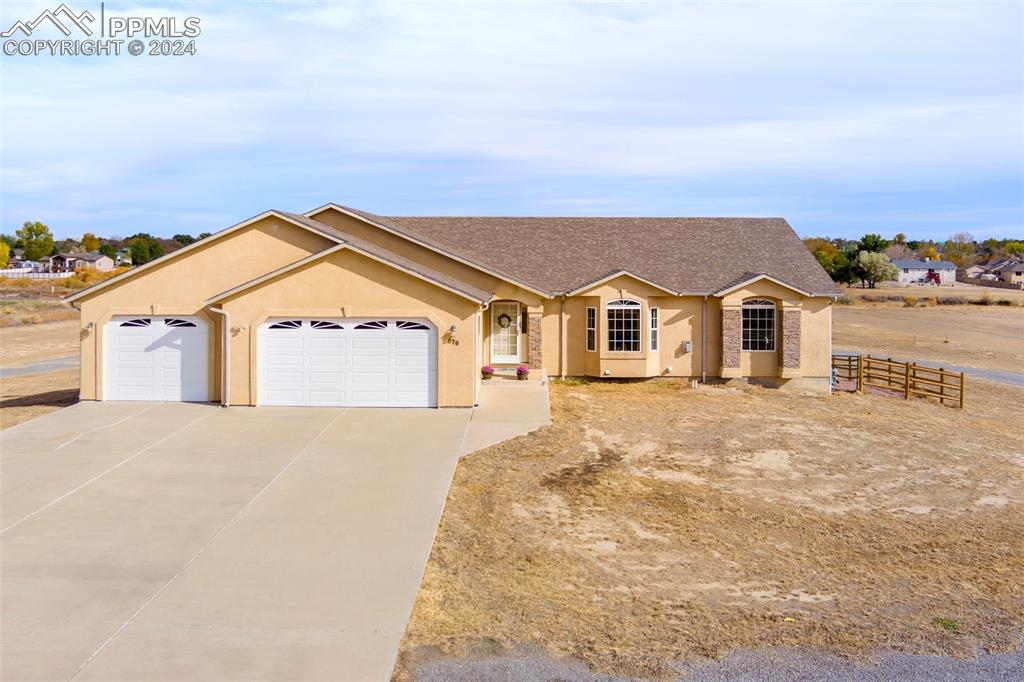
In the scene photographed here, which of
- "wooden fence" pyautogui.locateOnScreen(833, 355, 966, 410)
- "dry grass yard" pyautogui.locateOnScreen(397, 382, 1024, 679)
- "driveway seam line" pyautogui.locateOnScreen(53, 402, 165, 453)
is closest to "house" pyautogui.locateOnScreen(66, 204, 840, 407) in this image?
"driveway seam line" pyautogui.locateOnScreen(53, 402, 165, 453)

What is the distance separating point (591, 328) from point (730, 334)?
14.7ft

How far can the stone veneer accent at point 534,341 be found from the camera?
82.9 feet

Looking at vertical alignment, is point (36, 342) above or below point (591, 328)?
below

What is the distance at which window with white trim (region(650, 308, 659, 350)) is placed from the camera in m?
26.1

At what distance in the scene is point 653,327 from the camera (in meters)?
26.2

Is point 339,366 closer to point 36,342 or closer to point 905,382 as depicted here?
point 905,382

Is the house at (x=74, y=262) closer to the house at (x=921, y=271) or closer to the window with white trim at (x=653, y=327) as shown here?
the window with white trim at (x=653, y=327)

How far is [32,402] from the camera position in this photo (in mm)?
22359

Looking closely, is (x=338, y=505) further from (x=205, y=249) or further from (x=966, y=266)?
(x=966, y=266)

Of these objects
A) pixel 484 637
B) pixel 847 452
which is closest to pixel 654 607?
pixel 484 637

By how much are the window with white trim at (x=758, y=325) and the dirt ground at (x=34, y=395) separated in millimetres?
20106

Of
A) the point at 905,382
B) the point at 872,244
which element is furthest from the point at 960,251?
the point at 905,382

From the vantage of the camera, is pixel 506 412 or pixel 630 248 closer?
pixel 506 412

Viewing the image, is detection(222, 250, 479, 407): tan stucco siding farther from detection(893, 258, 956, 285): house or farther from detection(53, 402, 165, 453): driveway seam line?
detection(893, 258, 956, 285): house
